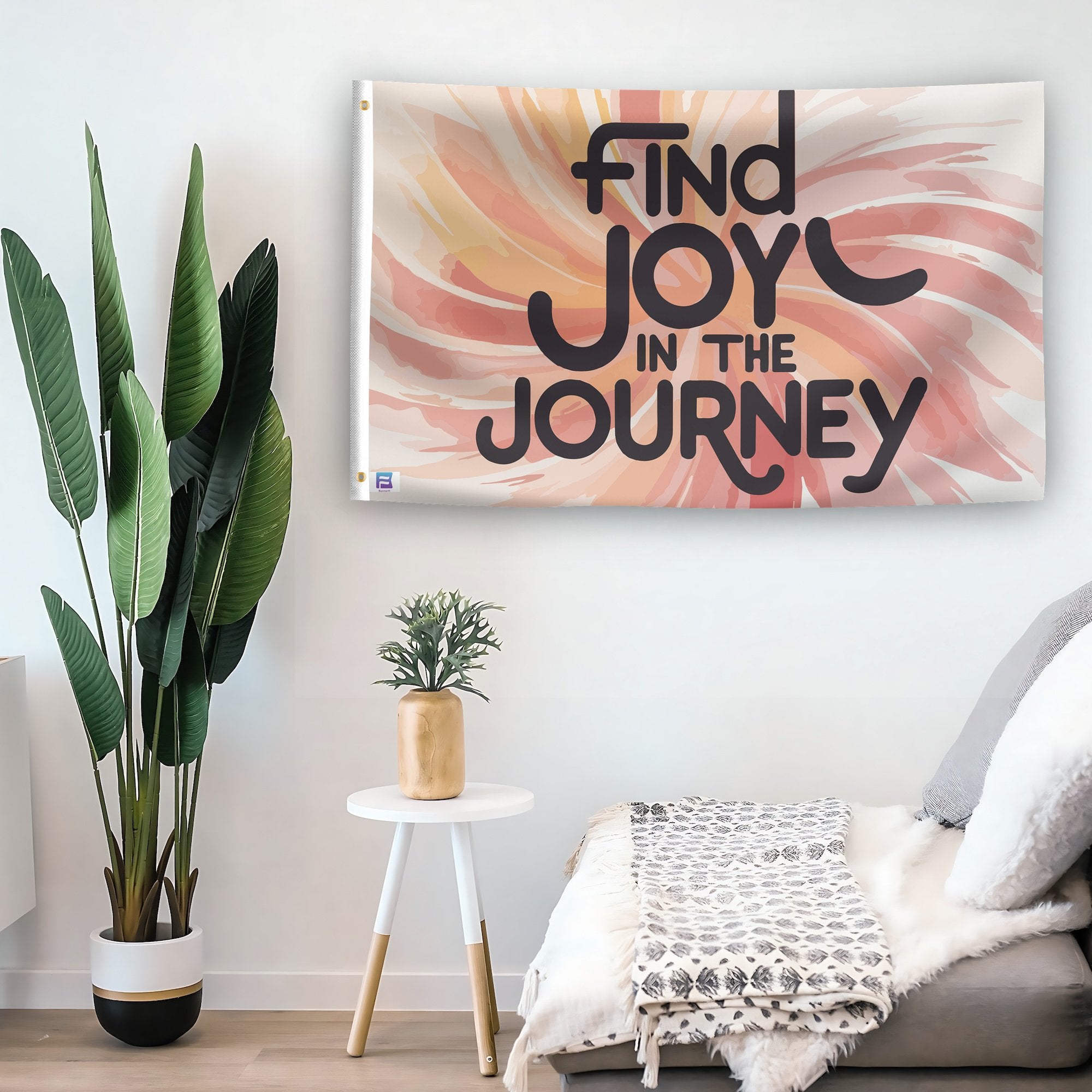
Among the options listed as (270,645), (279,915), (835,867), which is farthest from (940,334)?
Answer: (279,915)

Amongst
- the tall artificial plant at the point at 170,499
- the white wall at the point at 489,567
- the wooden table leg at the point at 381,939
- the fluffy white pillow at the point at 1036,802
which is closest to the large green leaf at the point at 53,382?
the tall artificial plant at the point at 170,499

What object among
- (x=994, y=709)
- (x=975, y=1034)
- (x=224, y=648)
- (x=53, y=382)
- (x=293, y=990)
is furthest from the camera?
(x=293, y=990)

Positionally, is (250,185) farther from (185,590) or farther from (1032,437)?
(1032,437)

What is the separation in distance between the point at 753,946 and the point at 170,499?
4.17 ft

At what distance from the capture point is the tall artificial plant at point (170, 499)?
199 cm

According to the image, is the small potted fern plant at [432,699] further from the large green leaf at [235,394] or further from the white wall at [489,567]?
the large green leaf at [235,394]

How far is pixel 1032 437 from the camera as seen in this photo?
221 centimetres

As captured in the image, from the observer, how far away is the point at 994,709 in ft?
5.80

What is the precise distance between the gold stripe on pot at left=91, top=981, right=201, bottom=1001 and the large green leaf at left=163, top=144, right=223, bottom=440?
3.43 feet

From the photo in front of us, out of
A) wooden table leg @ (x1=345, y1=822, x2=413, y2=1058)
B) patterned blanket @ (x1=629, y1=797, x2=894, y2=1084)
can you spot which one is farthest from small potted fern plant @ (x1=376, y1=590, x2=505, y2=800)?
patterned blanket @ (x1=629, y1=797, x2=894, y2=1084)

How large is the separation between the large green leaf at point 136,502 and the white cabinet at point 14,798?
1.21 ft

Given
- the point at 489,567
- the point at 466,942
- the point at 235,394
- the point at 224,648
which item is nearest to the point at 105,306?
the point at 235,394

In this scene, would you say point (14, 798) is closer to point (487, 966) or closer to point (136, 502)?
point (136, 502)

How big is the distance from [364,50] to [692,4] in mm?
717
